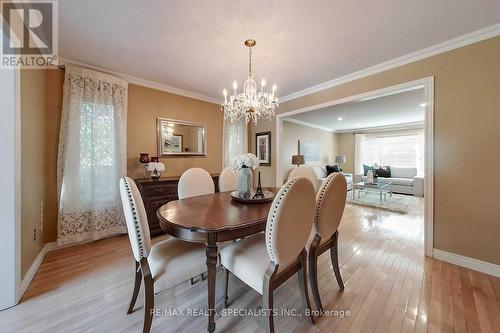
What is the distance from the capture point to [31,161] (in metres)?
1.80

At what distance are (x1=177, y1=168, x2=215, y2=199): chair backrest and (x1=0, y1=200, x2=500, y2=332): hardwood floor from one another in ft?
3.01

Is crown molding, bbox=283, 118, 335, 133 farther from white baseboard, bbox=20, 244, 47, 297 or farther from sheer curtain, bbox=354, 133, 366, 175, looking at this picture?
white baseboard, bbox=20, 244, 47, 297

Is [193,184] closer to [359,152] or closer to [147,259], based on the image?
[147,259]

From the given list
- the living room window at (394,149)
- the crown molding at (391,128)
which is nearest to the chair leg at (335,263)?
the living room window at (394,149)

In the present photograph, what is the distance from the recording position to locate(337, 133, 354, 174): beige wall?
25.8 feet

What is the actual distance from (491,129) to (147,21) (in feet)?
11.4

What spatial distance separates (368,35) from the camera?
1877mm

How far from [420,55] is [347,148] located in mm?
6205

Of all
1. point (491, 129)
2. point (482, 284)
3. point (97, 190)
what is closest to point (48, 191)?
point (97, 190)

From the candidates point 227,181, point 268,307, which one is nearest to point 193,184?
point 227,181

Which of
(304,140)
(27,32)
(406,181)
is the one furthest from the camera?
(304,140)

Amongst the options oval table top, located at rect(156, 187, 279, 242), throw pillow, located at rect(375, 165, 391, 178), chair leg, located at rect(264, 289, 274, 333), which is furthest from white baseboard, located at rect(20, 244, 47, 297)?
throw pillow, located at rect(375, 165, 391, 178)

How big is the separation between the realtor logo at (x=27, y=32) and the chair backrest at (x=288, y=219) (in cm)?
220

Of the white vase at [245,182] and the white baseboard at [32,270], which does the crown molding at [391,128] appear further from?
the white baseboard at [32,270]
